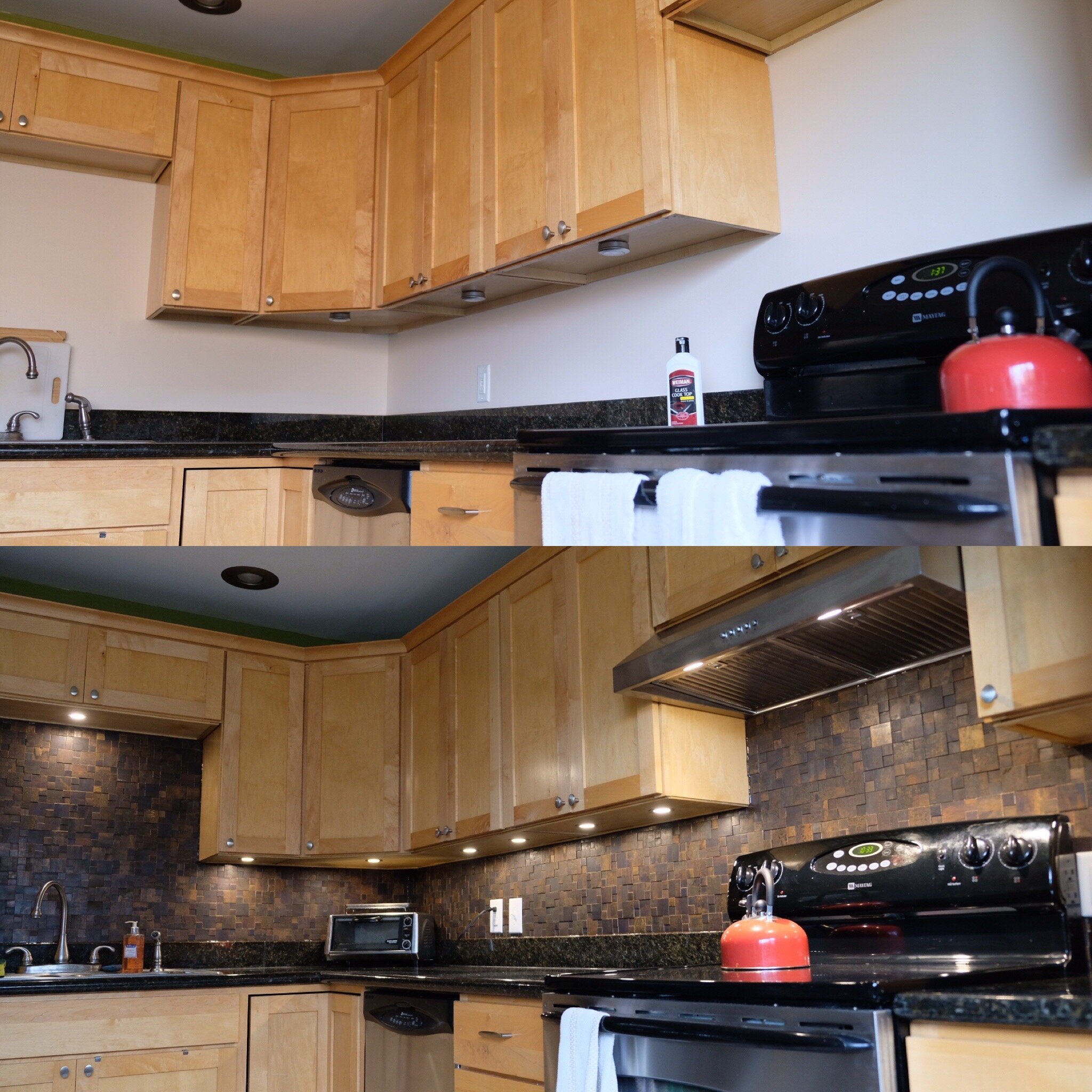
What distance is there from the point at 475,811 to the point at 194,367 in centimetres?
184

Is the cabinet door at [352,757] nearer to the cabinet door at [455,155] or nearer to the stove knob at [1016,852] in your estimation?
the cabinet door at [455,155]

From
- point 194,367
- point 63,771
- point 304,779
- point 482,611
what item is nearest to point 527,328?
point 482,611

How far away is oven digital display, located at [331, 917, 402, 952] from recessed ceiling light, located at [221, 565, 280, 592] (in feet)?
4.47

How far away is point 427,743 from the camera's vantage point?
161 inches

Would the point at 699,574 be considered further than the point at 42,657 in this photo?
No

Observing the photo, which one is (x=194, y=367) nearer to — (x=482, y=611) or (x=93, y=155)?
(x=93, y=155)

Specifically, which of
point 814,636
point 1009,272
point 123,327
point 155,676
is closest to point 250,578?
point 155,676

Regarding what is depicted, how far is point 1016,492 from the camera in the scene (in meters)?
1.30

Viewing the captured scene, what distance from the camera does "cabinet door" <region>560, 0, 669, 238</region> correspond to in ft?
8.78

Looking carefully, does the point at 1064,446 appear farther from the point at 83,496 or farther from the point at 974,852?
the point at 83,496

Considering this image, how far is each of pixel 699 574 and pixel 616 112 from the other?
4.00ft

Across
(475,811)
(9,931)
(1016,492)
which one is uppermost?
(1016,492)

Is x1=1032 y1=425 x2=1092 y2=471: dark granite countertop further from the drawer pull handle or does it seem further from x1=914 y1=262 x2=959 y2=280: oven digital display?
the drawer pull handle

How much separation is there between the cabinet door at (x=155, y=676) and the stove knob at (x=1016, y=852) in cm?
308
